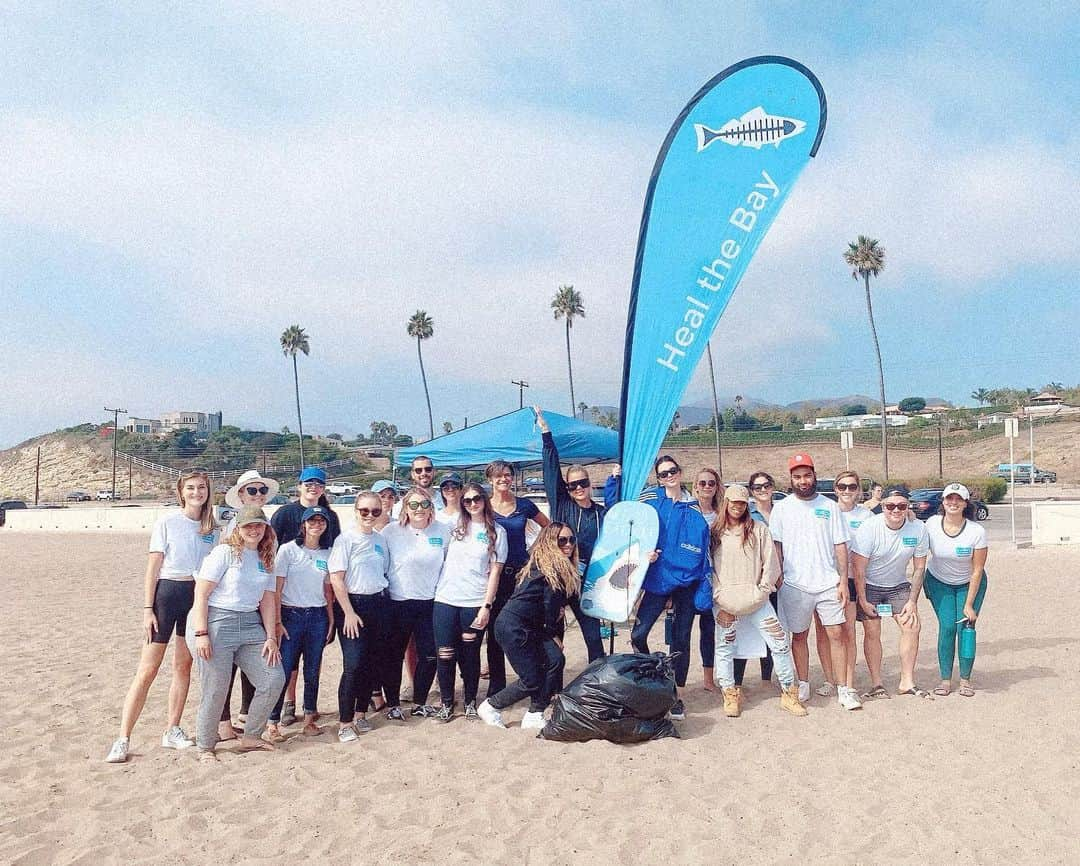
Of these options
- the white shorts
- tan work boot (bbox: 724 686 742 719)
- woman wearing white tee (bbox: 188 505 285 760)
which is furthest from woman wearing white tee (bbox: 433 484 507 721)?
the white shorts

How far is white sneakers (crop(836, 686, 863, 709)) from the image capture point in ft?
17.0

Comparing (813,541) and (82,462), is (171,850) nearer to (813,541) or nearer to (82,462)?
(813,541)

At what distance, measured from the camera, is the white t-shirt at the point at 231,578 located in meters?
4.36

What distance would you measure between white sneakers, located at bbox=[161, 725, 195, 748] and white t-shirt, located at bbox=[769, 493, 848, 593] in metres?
3.84

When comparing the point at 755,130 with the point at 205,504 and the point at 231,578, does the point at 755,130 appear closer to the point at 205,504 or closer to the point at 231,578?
the point at 205,504

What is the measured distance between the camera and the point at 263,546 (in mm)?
4523

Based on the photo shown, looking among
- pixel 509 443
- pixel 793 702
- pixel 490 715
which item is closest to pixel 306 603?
pixel 490 715

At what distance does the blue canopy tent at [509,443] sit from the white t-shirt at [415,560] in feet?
18.7

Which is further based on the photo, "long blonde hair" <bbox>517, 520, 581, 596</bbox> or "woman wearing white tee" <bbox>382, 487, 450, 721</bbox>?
"woman wearing white tee" <bbox>382, 487, 450, 721</bbox>

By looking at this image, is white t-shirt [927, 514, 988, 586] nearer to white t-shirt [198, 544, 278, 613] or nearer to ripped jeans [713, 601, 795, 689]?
ripped jeans [713, 601, 795, 689]

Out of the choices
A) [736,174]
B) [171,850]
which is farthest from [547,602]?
[736,174]

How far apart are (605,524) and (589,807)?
6.69 ft

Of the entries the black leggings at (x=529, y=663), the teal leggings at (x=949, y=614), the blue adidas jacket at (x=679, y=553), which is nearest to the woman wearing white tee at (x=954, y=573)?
the teal leggings at (x=949, y=614)

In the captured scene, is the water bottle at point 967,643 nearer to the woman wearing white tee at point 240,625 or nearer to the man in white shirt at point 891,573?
the man in white shirt at point 891,573
